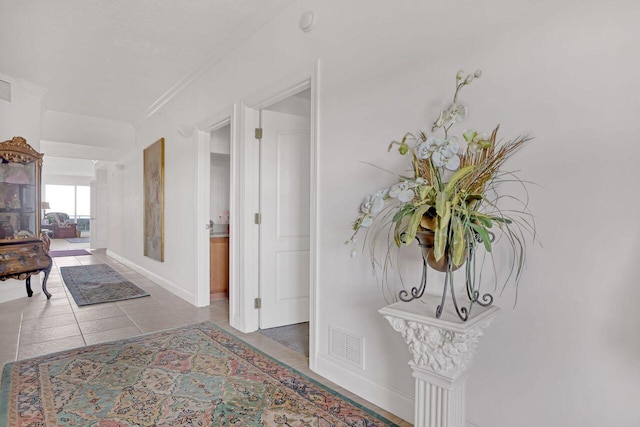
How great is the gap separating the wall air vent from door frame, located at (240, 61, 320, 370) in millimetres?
3248

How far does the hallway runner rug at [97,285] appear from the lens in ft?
15.1

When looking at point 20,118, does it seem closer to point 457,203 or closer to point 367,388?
point 367,388

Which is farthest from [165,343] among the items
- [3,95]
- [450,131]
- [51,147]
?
[51,147]

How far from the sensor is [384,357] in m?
2.04

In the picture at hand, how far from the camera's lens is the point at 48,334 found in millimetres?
3242

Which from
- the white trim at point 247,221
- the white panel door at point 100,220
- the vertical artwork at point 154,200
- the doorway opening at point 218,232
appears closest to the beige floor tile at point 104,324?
the doorway opening at point 218,232

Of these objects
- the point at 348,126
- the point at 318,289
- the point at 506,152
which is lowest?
the point at 318,289

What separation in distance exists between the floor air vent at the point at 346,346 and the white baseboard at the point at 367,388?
60 mm

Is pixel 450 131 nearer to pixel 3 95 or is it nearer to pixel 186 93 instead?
pixel 186 93

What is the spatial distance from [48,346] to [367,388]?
103 inches

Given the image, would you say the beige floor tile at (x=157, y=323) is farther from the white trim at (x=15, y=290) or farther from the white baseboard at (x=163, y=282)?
the white trim at (x=15, y=290)

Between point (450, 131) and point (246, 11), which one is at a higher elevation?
point (246, 11)

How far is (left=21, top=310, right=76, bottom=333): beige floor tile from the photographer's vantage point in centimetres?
343

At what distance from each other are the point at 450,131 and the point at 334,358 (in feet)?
5.13
